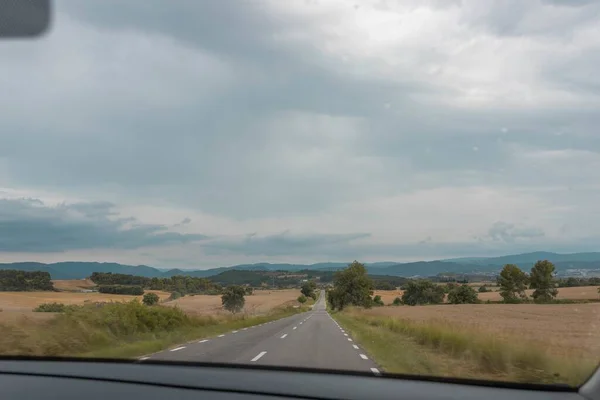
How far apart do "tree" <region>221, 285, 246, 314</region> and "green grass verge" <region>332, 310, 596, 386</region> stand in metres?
11.7

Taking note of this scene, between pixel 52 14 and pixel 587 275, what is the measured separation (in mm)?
4784

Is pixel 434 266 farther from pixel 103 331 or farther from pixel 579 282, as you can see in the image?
pixel 103 331

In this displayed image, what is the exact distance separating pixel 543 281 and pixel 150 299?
535 inches

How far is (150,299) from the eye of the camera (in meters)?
15.9

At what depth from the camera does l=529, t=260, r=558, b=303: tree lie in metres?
4.67

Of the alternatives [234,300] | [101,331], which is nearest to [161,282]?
[101,331]

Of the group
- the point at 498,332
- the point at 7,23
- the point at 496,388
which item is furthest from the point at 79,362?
the point at 498,332

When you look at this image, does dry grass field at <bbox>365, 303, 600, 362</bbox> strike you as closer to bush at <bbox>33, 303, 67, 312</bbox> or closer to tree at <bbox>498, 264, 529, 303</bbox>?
tree at <bbox>498, 264, 529, 303</bbox>

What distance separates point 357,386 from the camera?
313cm

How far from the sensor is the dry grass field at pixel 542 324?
146 inches

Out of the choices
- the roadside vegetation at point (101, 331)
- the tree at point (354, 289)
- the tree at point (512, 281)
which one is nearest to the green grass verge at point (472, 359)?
the tree at point (512, 281)

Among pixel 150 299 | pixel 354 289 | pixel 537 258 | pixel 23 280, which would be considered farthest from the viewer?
pixel 354 289

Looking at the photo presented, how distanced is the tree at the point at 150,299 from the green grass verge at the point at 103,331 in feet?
0.73

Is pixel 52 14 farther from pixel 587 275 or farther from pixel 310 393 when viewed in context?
pixel 587 275
